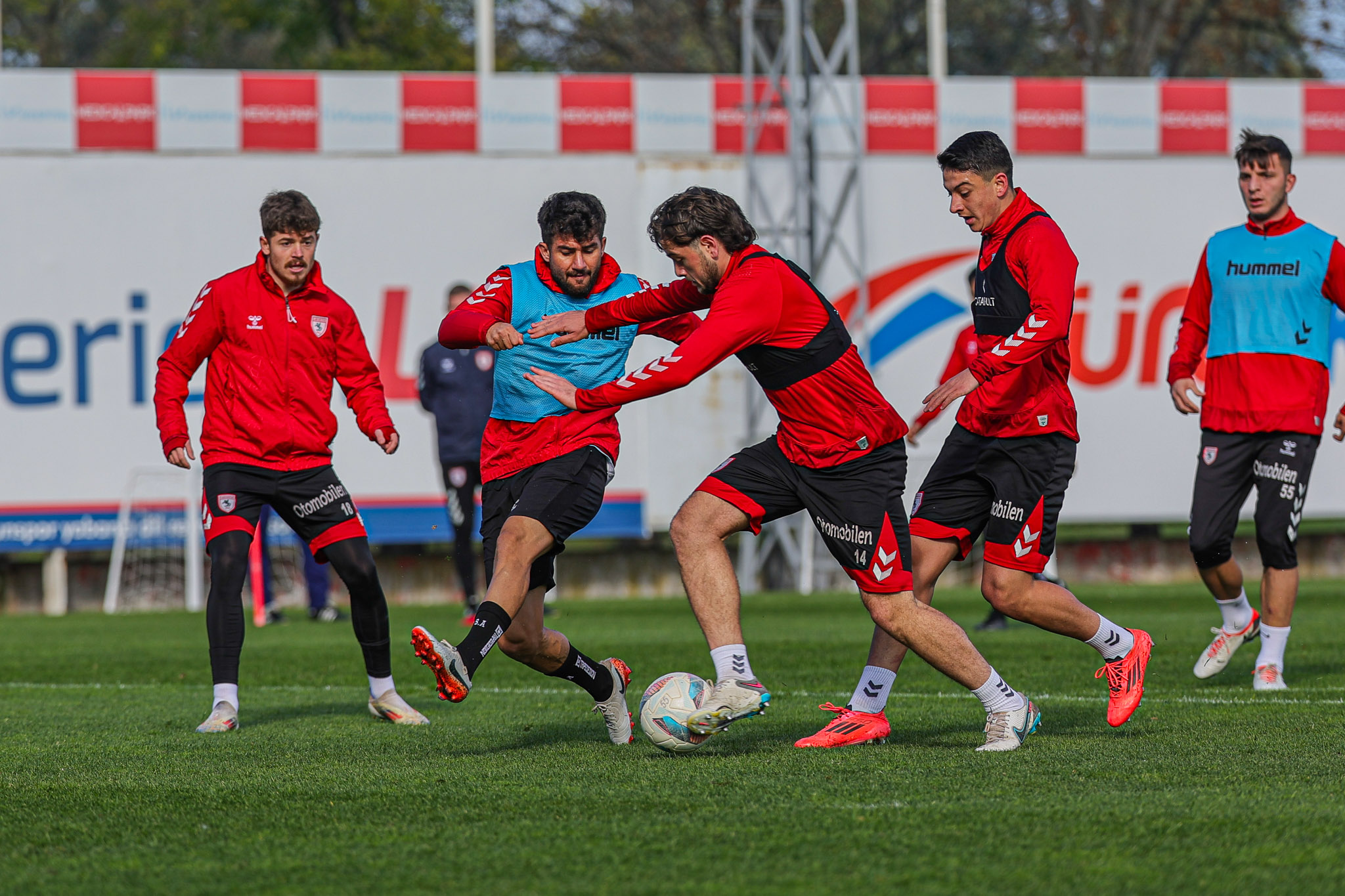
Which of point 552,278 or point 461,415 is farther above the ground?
point 552,278

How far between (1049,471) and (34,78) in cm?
1210

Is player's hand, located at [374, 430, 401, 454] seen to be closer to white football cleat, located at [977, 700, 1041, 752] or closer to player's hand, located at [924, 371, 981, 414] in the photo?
player's hand, located at [924, 371, 981, 414]

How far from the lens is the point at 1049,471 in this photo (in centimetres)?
559

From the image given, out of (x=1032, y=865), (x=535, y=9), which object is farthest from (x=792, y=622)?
(x=535, y=9)

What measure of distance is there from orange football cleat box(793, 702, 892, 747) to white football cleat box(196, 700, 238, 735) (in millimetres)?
2153

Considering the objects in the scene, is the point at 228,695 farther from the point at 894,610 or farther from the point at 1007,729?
the point at 1007,729

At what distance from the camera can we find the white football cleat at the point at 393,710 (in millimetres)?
6331

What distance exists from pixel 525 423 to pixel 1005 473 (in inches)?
64.5

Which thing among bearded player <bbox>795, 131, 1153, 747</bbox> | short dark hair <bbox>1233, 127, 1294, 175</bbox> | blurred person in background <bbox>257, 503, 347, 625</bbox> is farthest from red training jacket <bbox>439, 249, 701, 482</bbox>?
blurred person in background <bbox>257, 503, 347, 625</bbox>

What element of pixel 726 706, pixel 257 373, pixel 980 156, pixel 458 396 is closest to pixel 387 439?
pixel 257 373

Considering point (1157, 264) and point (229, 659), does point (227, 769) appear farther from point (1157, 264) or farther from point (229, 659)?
point (1157, 264)

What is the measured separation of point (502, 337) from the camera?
539 cm

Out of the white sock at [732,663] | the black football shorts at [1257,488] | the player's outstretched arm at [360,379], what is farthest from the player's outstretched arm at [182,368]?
the black football shorts at [1257,488]

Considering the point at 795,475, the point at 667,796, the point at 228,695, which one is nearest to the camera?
the point at 667,796
